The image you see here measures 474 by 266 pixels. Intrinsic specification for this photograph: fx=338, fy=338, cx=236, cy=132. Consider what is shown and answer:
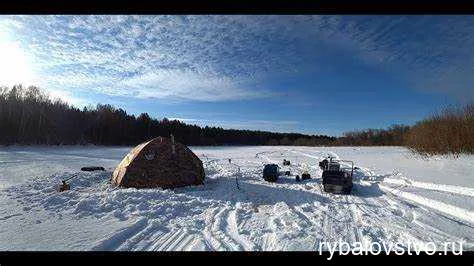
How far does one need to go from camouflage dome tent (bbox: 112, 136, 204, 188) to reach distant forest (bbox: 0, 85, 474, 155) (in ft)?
6.99

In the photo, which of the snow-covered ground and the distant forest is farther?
the distant forest

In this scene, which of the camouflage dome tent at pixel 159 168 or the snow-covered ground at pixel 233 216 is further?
the camouflage dome tent at pixel 159 168

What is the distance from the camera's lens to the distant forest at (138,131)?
16047mm

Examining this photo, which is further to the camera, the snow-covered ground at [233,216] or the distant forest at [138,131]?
the distant forest at [138,131]

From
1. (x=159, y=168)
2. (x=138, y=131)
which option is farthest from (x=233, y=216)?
(x=138, y=131)

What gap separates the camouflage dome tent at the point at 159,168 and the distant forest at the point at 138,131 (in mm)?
2131

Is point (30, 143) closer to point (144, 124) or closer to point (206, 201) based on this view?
point (144, 124)

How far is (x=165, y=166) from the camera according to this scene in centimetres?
998

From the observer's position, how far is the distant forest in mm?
16047

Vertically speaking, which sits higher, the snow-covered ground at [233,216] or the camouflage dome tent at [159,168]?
the camouflage dome tent at [159,168]

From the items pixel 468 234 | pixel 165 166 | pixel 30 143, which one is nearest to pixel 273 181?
pixel 165 166

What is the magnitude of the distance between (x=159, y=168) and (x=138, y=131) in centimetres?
1112

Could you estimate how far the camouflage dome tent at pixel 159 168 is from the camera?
382 inches

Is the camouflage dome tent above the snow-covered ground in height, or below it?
above
